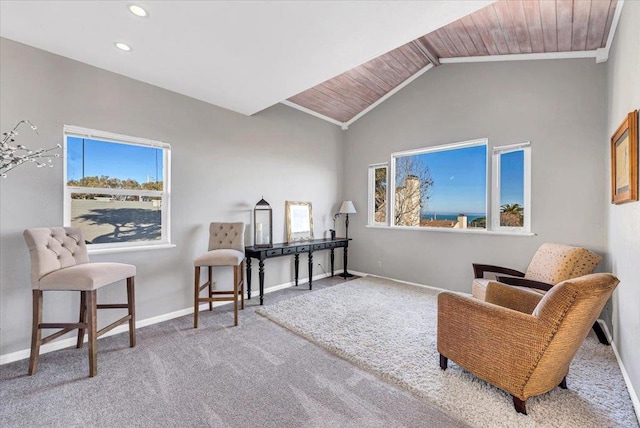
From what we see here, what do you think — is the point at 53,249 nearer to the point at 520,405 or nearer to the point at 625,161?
the point at 520,405

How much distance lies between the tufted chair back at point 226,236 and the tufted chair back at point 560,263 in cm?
340

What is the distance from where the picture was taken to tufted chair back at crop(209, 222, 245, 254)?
3.42 metres

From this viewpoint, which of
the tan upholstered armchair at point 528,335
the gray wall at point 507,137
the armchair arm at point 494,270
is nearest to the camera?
the tan upholstered armchair at point 528,335

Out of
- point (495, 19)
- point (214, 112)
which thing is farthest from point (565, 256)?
point (214, 112)

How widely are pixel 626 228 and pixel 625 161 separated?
504 millimetres

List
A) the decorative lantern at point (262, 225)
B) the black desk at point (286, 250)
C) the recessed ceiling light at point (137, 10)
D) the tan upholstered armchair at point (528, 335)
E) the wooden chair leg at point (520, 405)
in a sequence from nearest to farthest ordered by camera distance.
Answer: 1. the tan upholstered armchair at point (528, 335)
2. the wooden chair leg at point (520, 405)
3. the recessed ceiling light at point (137, 10)
4. the black desk at point (286, 250)
5. the decorative lantern at point (262, 225)

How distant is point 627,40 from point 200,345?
4.38 meters

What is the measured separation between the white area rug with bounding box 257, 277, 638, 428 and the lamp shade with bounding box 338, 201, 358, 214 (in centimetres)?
165

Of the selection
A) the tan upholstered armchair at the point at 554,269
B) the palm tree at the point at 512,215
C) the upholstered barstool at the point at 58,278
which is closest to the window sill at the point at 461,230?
the palm tree at the point at 512,215

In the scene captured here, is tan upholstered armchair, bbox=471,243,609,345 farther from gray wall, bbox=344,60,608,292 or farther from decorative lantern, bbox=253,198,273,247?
decorative lantern, bbox=253,198,273,247

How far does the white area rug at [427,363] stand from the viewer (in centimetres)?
168

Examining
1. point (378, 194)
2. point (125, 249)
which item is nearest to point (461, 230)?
point (378, 194)

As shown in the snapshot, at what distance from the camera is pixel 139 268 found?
2967 mm

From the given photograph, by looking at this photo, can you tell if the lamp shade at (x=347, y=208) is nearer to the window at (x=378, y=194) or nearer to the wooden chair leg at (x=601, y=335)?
the window at (x=378, y=194)
